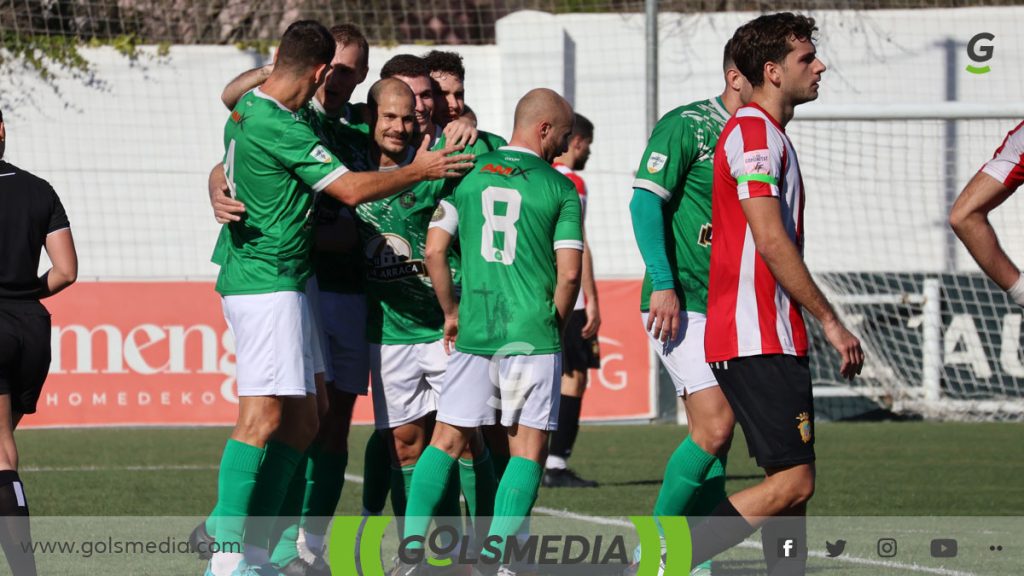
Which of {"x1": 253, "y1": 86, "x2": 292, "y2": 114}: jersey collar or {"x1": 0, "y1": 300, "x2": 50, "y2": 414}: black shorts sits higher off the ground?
{"x1": 253, "y1": 86, "x2": 292, "y2": 114}: jersey collar

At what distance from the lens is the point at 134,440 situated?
1208 cm

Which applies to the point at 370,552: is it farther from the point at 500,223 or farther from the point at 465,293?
the point at 500,223

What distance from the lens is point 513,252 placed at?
5379mm

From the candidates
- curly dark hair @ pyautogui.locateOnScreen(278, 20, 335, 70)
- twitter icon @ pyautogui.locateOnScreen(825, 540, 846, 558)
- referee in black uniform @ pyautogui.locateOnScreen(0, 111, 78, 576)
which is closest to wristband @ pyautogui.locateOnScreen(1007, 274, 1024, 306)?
twitter icon @ pyautogui.locateOnScreen(825, 540, 846, 558)

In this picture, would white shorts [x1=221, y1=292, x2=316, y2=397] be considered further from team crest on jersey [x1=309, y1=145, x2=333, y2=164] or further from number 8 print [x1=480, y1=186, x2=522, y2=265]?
number 8 print [x1=480, y1=186, x2=522, y2=265]

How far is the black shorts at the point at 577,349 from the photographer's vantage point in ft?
30.8

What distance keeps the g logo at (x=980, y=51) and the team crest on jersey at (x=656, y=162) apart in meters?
12.4

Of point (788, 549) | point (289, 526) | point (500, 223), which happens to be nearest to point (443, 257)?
point (500, 223)

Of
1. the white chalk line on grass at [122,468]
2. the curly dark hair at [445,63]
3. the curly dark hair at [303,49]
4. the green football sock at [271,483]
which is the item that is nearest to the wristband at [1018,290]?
the curly dark hair at [303,49]

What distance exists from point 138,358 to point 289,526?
793 centimetres

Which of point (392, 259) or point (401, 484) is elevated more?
point (392, 259)

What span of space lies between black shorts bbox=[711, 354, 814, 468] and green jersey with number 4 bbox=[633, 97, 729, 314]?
1030 millimetres

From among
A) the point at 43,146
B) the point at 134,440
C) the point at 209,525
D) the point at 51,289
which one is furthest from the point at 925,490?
the point at 43,146

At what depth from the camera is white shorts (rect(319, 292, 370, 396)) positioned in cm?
596
